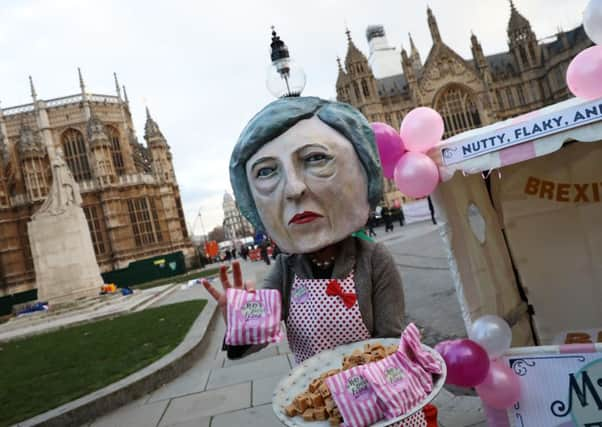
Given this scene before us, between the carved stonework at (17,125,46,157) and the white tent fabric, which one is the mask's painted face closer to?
the white tent fabric

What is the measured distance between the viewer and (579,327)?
136 inches

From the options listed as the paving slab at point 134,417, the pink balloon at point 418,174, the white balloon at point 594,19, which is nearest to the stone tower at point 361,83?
the paving slab at point 134,417

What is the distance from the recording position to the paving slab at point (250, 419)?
12.0 feet

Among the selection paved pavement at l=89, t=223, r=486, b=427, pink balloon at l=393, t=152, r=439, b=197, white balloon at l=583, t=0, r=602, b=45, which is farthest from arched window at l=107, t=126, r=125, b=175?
white balloon at l=583, t=0, r=602, b=45

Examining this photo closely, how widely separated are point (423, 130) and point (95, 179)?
37736 millimetres

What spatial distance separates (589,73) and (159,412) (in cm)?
439

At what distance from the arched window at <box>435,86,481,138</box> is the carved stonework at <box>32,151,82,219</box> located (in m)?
47.4

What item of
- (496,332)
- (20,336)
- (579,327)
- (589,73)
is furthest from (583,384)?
(20,336)

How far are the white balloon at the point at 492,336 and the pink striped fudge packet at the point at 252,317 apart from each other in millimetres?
1221

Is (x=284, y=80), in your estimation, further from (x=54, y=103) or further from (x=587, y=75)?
(x=54, y=103)

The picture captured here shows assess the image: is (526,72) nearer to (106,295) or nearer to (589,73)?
(106,295)

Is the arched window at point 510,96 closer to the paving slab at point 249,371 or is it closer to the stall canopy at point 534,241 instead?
the paving slab at point 249,371

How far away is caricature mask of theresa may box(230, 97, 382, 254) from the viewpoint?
2180 mm

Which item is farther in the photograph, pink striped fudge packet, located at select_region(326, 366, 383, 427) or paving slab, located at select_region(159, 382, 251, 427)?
paving slab, located at select_region(159, 382, 251, 427)
